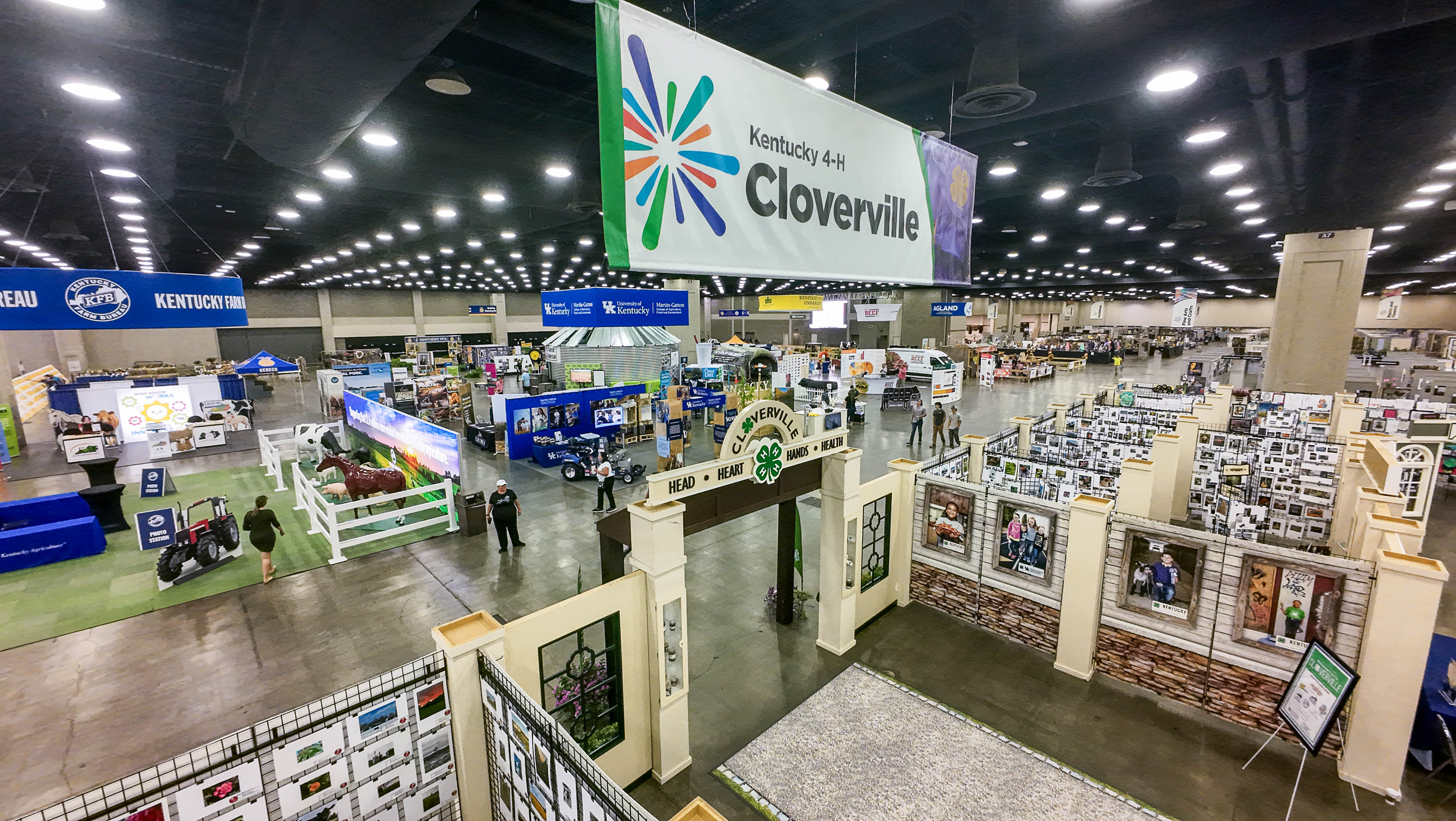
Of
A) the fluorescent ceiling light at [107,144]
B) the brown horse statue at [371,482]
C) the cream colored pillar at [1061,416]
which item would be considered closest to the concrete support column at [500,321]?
the brown horse statue at [371,482]

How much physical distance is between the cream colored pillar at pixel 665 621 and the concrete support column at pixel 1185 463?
10547 millimetres

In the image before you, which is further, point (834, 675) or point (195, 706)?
point (834, 675)

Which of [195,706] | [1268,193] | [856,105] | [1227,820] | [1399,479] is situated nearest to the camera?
[856,105]

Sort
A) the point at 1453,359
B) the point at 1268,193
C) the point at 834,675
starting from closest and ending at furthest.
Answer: the point at 834,675, the point at 1268,193, the point at 1453,359

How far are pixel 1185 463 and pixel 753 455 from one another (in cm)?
1004

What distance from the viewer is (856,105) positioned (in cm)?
326

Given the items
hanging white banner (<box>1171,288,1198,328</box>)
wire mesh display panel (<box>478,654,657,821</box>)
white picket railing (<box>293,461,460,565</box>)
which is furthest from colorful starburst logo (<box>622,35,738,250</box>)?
hanging white banner (<box>1171,288,1198,328</box>)

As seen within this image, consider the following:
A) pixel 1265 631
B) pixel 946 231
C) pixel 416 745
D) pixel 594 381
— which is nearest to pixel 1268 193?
pixel 1265 631

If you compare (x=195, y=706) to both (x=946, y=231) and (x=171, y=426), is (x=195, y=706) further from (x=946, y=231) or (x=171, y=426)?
(x=171, y=426)

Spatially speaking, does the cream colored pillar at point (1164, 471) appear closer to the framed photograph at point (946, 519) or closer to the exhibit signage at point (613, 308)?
the framed photograph at point (946, 519)

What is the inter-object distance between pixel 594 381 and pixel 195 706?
16.2 metres

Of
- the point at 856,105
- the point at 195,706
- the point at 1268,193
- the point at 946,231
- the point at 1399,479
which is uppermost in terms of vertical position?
the point at 1268,193

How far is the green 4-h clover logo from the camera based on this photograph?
5.91 metres

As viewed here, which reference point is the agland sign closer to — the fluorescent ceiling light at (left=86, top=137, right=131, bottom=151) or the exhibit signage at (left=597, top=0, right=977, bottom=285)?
the exhibit signage at (left=597, top=0, right=977, bottom=285)
